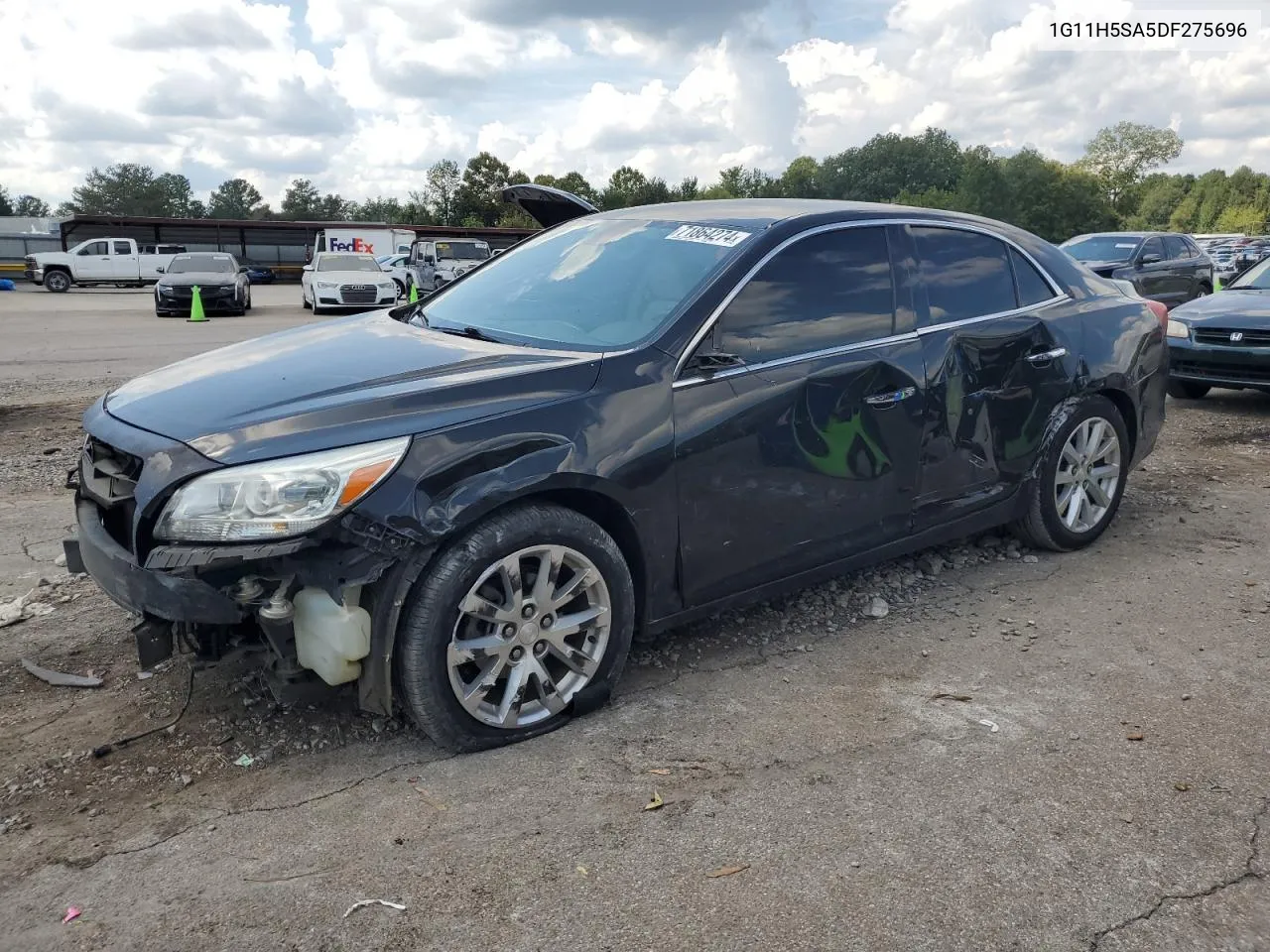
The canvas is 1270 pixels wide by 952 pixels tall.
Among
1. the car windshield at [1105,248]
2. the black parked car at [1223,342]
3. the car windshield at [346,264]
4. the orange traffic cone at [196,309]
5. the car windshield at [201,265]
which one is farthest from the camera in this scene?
the car windshield at [346,264]

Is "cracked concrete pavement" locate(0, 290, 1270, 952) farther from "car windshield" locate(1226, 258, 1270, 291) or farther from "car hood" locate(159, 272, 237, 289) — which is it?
"car hood" locate(159, 272, 237, 289)

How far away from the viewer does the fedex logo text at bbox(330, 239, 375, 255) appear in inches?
1700

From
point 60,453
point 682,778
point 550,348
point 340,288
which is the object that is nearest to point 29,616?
point 550,348

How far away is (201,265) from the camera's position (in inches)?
928

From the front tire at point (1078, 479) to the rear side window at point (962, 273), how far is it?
2.20ft

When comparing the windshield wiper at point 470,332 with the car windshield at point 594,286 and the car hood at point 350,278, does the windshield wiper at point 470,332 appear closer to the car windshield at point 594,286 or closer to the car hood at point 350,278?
the car windshield at point 594,286

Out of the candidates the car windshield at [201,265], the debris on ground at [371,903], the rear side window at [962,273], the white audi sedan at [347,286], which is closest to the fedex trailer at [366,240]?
the car windshield at [201,265]

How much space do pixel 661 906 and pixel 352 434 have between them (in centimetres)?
152

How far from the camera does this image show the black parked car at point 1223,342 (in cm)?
852

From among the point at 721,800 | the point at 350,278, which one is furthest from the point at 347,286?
the point at 721,800

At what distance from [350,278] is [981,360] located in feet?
67.0

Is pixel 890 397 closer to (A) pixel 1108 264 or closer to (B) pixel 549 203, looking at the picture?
(B) pixel 549 203

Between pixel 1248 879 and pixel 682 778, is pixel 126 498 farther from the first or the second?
pixel 1248 879

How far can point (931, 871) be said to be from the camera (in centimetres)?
259
